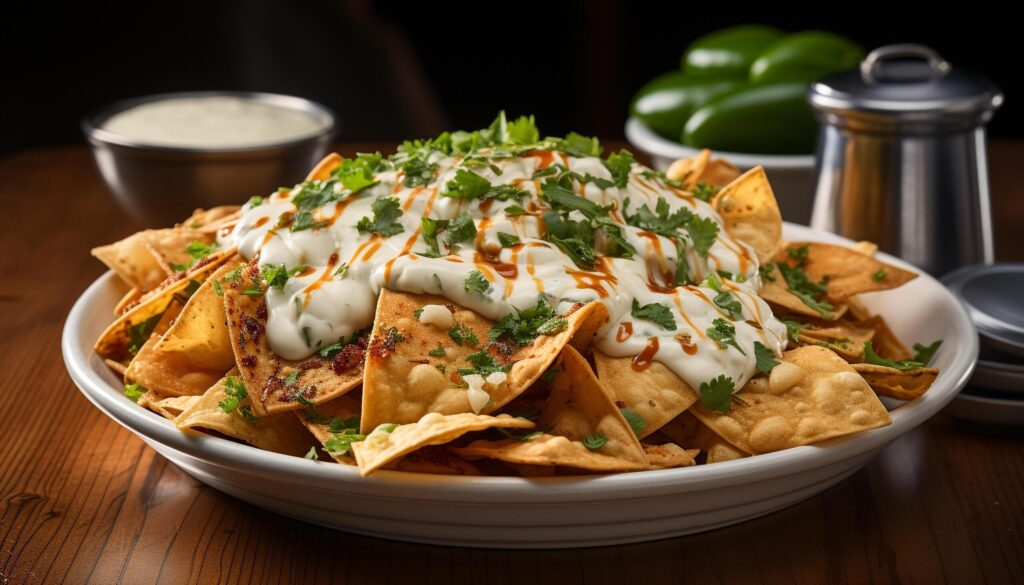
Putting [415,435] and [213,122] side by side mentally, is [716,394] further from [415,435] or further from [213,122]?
[213,122]

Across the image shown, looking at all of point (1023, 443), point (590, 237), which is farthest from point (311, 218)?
point (1023, 443)

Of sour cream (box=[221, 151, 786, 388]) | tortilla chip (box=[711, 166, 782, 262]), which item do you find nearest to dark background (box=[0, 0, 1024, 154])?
tortilla chip (box=[711, 166, 782, 262])

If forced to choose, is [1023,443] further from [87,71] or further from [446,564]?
[87,71]

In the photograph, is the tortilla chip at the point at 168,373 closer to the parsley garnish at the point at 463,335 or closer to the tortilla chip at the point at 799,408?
the parsley garnish at the point at 463,335

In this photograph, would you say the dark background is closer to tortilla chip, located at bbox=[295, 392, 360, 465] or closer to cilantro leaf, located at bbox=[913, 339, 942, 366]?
cilantro leaf, located at bbox=[913, 339, 942, 366]

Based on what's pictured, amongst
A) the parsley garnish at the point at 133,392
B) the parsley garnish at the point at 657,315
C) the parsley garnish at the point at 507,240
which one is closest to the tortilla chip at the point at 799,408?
the parsley garnish at the point at 657,315
